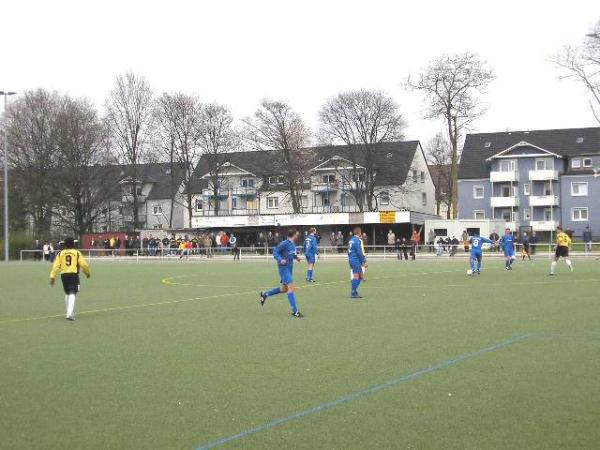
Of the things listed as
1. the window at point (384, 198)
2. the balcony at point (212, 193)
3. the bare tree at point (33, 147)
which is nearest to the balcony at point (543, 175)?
the window at point (384, 198)

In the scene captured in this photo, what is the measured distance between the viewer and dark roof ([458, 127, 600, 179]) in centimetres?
8162

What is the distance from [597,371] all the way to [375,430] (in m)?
3.75

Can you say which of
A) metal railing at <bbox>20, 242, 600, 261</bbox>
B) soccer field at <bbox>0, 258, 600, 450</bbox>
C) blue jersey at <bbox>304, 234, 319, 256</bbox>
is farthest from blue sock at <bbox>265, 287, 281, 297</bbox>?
metal railing at <bbox>20, 242, 600, 261</bbox>

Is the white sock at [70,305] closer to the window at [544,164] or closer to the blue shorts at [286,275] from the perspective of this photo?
the blue shorts at [286,275]

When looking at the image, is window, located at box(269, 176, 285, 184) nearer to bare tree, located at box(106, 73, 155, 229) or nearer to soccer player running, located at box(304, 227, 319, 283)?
bare tree, located at box(106, 73, 155, 229)

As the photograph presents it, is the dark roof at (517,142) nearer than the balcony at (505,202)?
Result: Yes

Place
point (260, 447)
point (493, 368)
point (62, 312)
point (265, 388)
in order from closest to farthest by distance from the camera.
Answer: point (260, 447)
point (265, 388)
point (493, 368)
point (62, 312)

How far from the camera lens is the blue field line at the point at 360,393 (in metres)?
→ 6.99

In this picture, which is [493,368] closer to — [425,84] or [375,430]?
[375,430]

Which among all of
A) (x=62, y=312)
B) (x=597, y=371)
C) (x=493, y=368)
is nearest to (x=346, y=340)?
(x=493, y=368)

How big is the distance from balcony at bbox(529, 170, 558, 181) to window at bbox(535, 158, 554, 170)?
0.59m

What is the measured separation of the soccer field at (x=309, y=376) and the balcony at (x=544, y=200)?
6332cm

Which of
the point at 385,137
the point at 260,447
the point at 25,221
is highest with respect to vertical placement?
the point at 385,137

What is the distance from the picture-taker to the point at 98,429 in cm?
732
